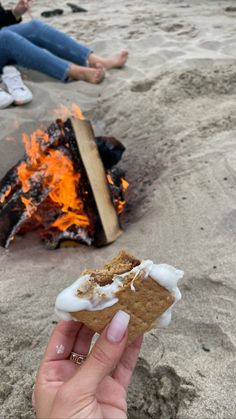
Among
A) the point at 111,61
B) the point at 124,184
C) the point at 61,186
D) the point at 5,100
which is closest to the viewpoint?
the point at 61,186

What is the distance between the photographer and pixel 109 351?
4.74ft

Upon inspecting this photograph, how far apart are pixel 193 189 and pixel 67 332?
1.74 metres

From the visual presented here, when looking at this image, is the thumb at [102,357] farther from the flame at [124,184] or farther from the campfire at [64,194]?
the flame at [124,184]

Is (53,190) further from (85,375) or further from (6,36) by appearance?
(6,36)

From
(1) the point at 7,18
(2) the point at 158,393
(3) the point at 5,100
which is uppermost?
(1) the point at 7,18

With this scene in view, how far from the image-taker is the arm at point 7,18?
18.3 feet

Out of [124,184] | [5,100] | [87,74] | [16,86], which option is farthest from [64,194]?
[87,74]

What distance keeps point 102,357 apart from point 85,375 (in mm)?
74

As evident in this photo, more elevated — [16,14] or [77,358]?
[16,14]

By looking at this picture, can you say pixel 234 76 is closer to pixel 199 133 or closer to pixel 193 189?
pixel 199 133

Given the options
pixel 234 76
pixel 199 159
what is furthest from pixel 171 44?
pixel 199 159

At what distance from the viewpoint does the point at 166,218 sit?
3.07 meters

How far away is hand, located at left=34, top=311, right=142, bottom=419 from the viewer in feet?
4.58

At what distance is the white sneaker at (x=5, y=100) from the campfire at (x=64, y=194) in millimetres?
1162
